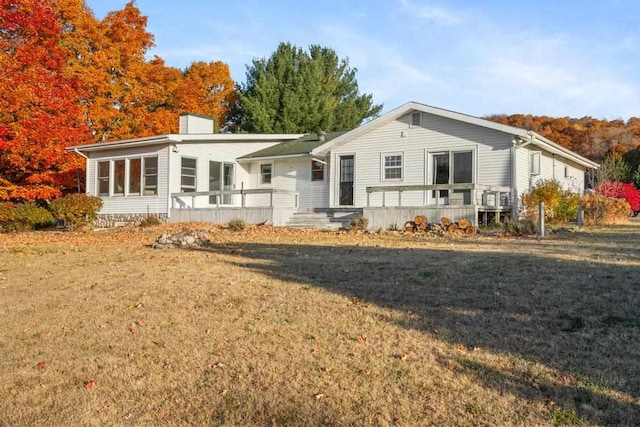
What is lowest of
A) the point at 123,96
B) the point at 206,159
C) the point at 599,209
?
the point at 599,209

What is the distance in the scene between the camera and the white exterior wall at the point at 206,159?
2034 centimetres

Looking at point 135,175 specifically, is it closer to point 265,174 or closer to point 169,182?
point 169,182

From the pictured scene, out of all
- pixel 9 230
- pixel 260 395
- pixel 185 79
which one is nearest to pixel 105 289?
pixel 260 395

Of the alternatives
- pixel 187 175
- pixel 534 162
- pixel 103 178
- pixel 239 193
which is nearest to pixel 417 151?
pixel 534 162

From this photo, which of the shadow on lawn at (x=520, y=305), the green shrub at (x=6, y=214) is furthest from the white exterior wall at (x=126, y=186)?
the shadow on lawn at (x=520, y=305)

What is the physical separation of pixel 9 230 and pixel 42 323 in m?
15.5

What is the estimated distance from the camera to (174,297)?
6633mm

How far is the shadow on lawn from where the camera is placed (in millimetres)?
3764

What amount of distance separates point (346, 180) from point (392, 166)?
197 centimetres

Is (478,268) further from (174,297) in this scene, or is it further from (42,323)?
(42,323)

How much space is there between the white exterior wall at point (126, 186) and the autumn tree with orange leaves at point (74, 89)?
94cm

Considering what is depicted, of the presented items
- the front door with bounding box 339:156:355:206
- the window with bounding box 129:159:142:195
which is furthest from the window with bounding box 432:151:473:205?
the window with bounding box 129:159:142:195

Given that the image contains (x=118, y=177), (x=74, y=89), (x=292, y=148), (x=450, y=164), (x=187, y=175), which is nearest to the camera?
(x=450, y=164)

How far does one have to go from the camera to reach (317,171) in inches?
823
